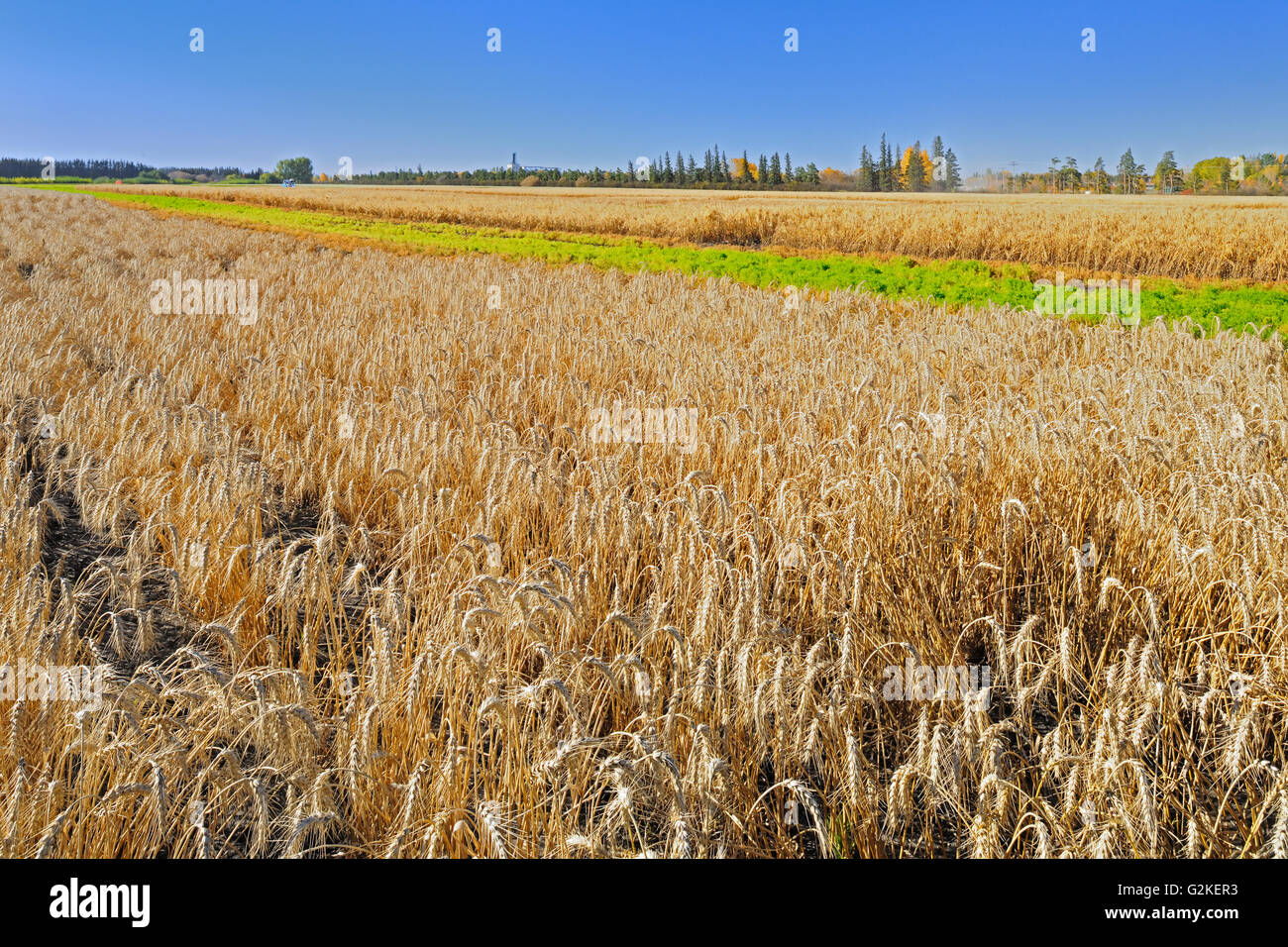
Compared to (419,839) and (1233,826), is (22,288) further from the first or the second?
(1233,826)

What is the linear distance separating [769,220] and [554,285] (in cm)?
1767

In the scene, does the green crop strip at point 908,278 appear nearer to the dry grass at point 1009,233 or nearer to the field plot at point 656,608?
the dry grass at point 1009,233

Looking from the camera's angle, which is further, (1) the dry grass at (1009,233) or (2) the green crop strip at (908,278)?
(1) the dry grass at (1009,233)

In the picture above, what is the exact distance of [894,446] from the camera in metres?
3.68

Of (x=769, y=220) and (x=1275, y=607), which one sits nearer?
(x=1275, y=607)

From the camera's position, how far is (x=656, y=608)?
97.7 inches

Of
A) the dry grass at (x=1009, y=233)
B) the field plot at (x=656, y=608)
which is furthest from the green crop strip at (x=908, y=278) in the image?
the field plot at (x=656, y=608)

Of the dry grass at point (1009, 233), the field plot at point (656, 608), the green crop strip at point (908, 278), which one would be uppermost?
the dry grass at point (1009, 233)

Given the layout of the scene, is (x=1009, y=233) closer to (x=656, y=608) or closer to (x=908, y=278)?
(x=908, y=278)

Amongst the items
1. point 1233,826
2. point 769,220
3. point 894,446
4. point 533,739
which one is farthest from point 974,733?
point 769,220

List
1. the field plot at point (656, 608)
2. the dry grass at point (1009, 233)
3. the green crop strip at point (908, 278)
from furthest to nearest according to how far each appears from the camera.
Answer: the dry grass at point (1009, 233) → the green crop strip at point (908, 278) → the field plot at point (656, 608)

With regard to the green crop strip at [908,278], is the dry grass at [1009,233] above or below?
above

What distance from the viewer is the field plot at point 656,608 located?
1.83 metres

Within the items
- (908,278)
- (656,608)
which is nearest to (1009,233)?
(908,278)
